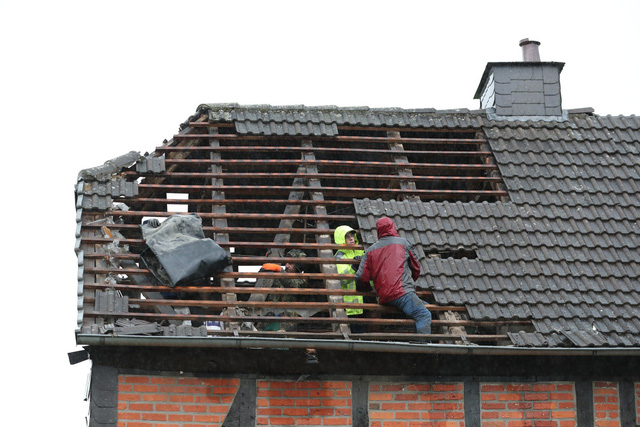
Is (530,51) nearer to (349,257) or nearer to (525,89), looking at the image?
(525,89)

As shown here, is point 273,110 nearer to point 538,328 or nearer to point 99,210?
point 99,210

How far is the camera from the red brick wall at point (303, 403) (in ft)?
32.3

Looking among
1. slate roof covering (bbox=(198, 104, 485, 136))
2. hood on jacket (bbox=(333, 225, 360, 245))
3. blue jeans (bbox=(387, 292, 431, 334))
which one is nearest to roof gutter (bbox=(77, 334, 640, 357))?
blue jeans (bbox=(387, 292, 431, 334))

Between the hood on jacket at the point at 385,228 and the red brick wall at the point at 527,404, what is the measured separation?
186 cm

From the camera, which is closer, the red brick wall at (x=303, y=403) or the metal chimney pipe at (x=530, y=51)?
the red brick wall at (x=303, y=403)

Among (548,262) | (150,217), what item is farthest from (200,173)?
(548,262)

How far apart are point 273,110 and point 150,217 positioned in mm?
2398

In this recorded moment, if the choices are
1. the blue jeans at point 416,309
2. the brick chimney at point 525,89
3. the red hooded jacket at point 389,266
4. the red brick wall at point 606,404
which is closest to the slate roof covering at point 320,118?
the brick chimney at point 525,89

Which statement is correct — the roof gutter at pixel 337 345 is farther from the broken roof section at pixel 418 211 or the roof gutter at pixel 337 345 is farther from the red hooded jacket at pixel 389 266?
the red hooded jacket at pixel 389 266

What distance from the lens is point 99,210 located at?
35.7ft

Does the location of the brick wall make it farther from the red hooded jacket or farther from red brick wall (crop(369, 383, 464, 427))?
the red hooded jacket

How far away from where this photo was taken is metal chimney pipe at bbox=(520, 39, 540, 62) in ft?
47.8

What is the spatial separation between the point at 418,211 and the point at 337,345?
2545 millimetres

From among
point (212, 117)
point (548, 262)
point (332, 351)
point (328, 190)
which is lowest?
point (332, 351)
